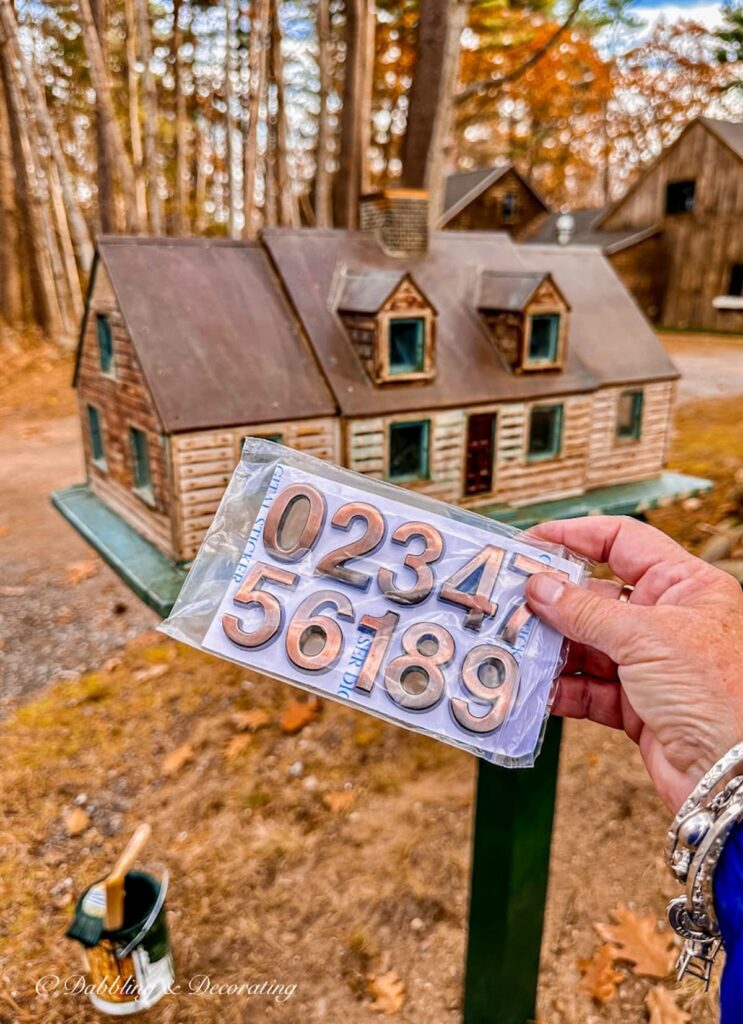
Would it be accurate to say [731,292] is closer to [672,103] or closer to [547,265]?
[672,103]

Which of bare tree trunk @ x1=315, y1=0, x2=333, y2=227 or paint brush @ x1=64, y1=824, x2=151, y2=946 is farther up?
bare tree trunk @ x1=315, y1=0, x2=333, y2=227

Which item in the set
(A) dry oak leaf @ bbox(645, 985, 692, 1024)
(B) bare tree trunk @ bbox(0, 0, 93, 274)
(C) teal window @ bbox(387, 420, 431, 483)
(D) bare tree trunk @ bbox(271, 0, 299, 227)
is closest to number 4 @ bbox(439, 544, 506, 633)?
(C) teal window @ bbox(387, 420, 431, 483)

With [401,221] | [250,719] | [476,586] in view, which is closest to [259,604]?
[476,586]

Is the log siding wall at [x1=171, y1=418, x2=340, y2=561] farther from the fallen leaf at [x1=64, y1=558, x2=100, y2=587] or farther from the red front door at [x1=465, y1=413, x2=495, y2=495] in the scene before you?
the fallen leaf at [x1=64, y1=558, x2=100, y2=587]

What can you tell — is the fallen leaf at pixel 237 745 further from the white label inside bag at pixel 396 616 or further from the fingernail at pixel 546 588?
the fingernail at pixel 546 588

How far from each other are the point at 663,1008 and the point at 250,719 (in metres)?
3.07

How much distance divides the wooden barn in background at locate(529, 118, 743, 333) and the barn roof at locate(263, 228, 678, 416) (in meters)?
17.7

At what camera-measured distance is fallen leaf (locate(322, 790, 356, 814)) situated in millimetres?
4664

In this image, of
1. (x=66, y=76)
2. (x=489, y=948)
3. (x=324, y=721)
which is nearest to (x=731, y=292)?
(x=66, y=76)

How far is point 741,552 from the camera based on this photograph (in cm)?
626

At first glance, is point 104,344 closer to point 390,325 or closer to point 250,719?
point 390,325

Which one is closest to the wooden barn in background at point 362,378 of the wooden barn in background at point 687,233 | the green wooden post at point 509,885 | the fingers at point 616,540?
the green wooden post at point 509,885

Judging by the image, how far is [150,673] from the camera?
5.97m

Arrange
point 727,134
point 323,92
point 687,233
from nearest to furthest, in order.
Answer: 1. point 323,92
2. point 727,134
3. point 687,233
